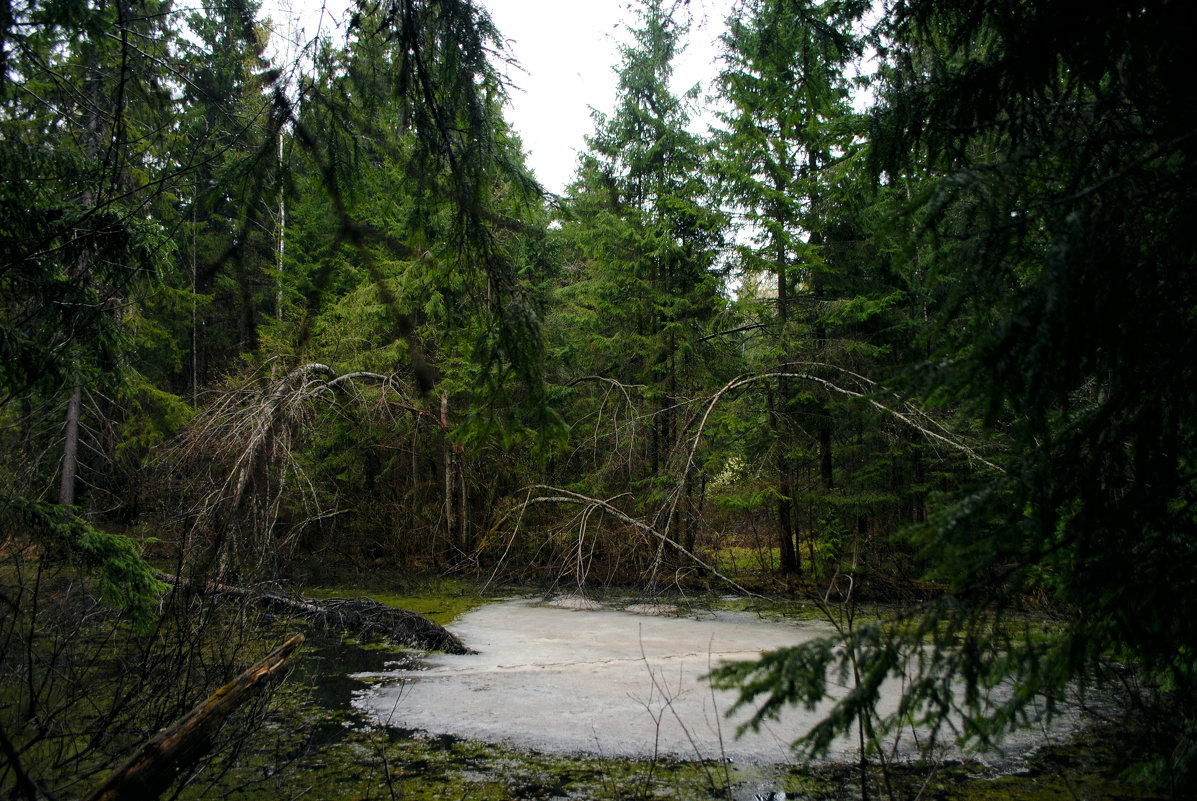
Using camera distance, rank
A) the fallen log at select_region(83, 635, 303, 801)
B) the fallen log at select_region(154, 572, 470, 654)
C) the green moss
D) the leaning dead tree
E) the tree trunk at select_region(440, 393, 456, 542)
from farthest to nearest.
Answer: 1. the tree trunk at select_region(440, 393, 456, 542)
2. the green moss
3. the fallen log at select_region(154, 572, 470, 654)
4. the leaning dead tree
5. the fallen log at select_region(83, 635, 303, 801)

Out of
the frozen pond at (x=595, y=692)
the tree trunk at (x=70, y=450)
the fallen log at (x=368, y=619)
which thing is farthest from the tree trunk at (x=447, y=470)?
the tree trunk at (x=70, y=450)

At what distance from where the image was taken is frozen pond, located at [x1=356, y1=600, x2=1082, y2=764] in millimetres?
4367

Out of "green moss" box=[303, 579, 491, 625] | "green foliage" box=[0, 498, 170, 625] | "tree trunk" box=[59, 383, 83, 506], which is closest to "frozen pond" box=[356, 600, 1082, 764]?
"green moss" box=[303, 579, 491, 625]

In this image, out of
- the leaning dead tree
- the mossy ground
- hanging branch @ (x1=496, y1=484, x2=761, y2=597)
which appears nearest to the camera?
the mossy ground

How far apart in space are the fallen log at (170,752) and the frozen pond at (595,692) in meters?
1.41

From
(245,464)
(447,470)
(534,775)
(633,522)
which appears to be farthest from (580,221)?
(447,470)

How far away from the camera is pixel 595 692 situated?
5461 millimetres

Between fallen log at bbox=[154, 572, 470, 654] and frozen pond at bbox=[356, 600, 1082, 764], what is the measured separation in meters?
0.32

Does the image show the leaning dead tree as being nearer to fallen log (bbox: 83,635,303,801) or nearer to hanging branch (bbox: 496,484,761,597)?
fallen log (bbox: 83,635,303,801)

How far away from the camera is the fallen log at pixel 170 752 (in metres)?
2.66

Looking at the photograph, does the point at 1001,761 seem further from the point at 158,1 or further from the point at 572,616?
the point at 158,1

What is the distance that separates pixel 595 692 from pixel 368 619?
337 centimetres

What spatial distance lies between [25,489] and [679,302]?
10079 millimetres

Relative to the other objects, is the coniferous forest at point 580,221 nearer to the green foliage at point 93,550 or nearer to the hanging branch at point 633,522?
the green foliage at point 93,550
